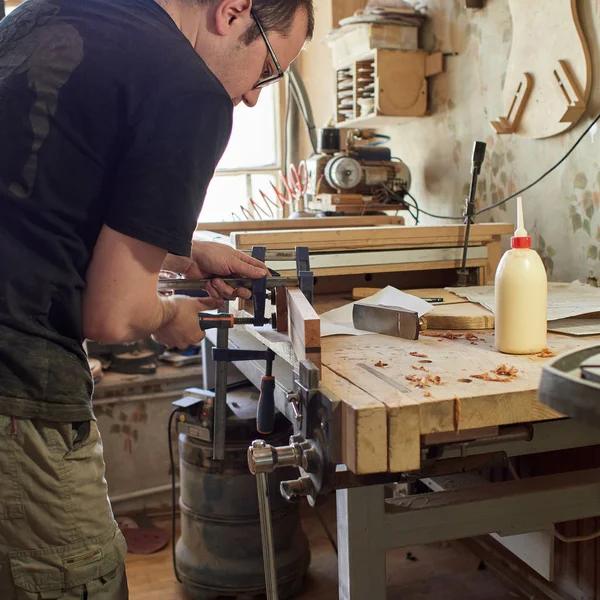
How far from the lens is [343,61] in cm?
276

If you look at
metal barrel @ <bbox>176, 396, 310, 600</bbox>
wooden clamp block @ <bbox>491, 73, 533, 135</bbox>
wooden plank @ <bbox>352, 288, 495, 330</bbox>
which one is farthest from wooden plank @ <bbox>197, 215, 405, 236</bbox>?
wooden plank @ <bbox>352, 288, 495, 330</bbox>

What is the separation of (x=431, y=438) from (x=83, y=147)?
56 cm

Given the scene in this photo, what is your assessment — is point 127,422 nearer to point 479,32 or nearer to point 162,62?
point 479,32

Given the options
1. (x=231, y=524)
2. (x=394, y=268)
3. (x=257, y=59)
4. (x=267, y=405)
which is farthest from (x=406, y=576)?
(x=257, y=59)

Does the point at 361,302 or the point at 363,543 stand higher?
the point at 361,302

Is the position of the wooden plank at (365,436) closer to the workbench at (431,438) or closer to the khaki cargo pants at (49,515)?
the workbench at (431,438)

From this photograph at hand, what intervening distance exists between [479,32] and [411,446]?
189 centimetres

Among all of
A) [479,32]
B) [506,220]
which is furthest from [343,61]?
[506,220]

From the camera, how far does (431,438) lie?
85 cm

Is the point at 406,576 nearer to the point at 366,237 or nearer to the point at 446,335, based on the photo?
the point at 366,237

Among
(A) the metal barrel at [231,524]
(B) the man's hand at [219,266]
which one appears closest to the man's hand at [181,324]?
(B) the man's hand at [219,266]

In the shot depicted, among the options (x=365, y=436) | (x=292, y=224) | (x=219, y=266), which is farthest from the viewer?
(x=292, y=224)

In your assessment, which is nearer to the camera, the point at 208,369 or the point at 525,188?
the point at 525,188

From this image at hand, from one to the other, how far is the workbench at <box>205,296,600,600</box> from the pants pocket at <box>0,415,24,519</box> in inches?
16.5
